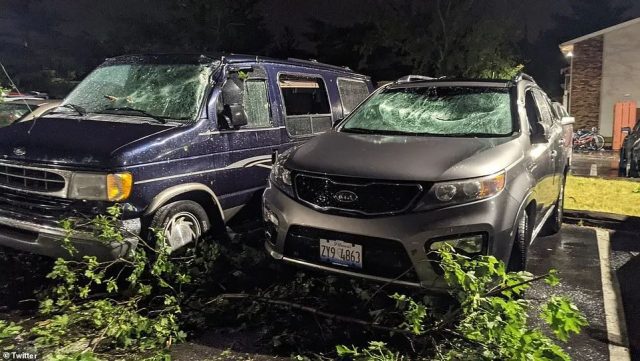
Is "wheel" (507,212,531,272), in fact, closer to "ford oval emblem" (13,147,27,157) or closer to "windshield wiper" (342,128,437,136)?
"windshield wiper" (342,128,437,136)

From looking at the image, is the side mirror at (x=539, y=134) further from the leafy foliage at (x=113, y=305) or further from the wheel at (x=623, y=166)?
the wheel at (x=623, y=166)

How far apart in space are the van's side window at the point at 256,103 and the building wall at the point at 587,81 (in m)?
A: 24.5

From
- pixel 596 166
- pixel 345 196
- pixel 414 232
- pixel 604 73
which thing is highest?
pixel 604 73

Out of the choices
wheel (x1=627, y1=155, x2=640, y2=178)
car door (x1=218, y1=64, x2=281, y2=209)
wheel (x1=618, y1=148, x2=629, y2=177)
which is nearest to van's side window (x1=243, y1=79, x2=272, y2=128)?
car door (x1=218, y1=64, x2=281, y2=209)

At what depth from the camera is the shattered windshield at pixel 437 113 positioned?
4.22m

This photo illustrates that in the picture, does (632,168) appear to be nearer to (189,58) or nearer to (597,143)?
(189,58)

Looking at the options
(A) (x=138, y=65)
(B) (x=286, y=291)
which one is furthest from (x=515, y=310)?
(A) (x=138, y=65)

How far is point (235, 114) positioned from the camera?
184 inches

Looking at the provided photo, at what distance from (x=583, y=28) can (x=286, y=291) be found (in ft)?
211

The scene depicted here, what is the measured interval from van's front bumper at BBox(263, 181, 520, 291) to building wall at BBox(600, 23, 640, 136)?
25272 millimetres

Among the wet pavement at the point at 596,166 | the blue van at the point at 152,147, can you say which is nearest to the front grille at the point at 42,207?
the blue van at the point at 152,147

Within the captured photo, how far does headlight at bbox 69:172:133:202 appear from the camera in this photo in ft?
12.5

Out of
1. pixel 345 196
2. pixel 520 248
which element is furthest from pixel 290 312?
pixel 520 248

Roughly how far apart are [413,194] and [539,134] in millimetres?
1672
